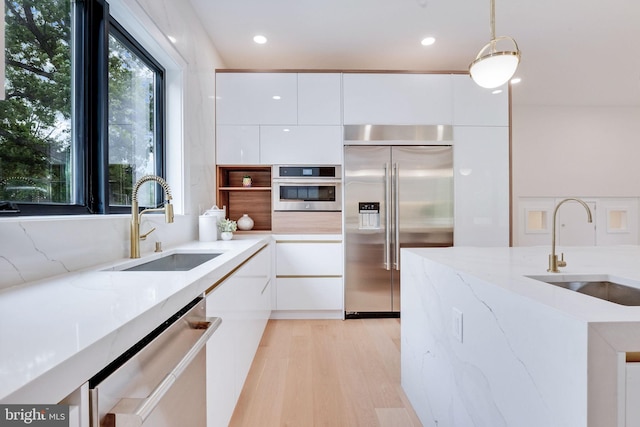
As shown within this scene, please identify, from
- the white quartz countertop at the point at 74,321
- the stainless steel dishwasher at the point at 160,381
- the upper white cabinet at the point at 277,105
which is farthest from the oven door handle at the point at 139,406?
the upper white cabinet at the point at 277,105

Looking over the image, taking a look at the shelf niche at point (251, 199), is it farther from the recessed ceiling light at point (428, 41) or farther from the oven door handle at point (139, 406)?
the oven door handle at point (139, 406)

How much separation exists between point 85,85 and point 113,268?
929 millimetres

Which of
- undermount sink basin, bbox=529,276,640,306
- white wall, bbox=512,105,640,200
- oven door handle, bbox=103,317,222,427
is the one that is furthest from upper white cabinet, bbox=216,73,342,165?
white wall, bbox=512,105,640,200

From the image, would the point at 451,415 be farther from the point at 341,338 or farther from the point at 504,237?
the point at 504,237

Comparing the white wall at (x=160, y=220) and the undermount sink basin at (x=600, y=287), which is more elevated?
the white wall at (x=160, y=220)

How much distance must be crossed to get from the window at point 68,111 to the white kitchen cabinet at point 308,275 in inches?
60.7

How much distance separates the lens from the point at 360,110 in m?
3.04

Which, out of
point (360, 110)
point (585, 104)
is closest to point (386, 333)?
point (360, 110)

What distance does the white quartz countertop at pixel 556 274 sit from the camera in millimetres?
683

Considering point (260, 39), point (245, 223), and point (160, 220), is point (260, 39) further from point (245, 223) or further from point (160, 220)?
point (160, 220)

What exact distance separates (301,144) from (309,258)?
1.17 meters

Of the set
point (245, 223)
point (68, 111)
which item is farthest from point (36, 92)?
point (245, 223)

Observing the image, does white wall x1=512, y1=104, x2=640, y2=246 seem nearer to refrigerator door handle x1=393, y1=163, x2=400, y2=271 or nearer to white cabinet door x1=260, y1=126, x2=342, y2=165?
refrigerator door handle x1=393, y1=163, x2=400, y2=271

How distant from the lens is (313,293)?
3031mm
